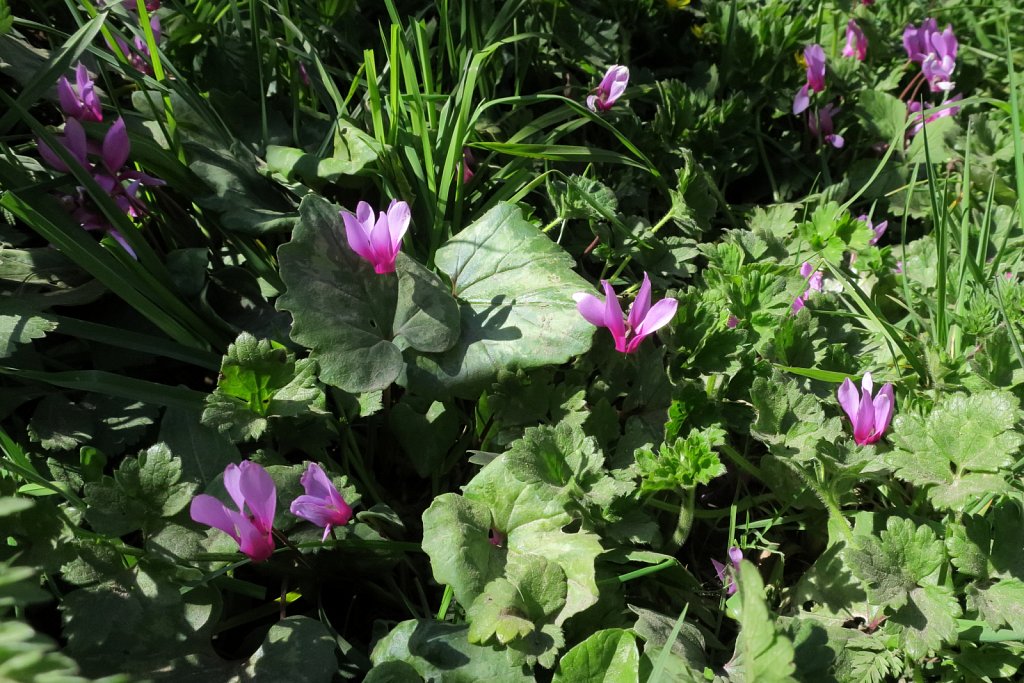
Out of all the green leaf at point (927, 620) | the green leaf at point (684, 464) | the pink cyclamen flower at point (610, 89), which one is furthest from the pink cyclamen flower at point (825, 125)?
the green leaf at point (927, 620)

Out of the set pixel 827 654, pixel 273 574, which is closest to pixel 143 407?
Answer: pixel 273 574

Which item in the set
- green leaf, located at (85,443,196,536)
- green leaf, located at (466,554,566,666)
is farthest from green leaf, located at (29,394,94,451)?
green leaf, located at (466,554,566,666)

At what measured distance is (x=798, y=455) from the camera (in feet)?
5.01

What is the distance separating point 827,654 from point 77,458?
1465mm

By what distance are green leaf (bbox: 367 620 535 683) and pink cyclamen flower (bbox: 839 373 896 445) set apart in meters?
0.80

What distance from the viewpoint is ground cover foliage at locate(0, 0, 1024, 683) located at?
136 cm

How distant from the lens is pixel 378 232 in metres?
1.58

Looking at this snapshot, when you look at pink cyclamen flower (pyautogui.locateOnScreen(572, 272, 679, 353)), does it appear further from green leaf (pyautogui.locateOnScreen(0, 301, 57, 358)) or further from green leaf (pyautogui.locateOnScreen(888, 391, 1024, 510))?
green leaf (pyautogui.locateOnScreen(0, 301, 57, 358))

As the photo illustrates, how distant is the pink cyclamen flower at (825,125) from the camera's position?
2840 mm

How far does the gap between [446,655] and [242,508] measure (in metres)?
0.43

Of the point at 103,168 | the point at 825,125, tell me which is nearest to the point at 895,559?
Result: the point at 103,168

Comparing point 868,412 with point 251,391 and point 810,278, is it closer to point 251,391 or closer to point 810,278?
point 810,278

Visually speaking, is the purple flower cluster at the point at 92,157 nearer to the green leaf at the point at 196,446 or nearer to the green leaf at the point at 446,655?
the green leaf at the point at 196,446

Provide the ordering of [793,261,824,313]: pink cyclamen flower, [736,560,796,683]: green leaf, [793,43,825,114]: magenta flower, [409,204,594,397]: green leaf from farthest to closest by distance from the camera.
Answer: [793,43,825,114]: magenta flower
[793,261,824,313]: pink cyclamen flower
[409,204,594,397]: green leaf
[736,560,796,683]: green leaf
